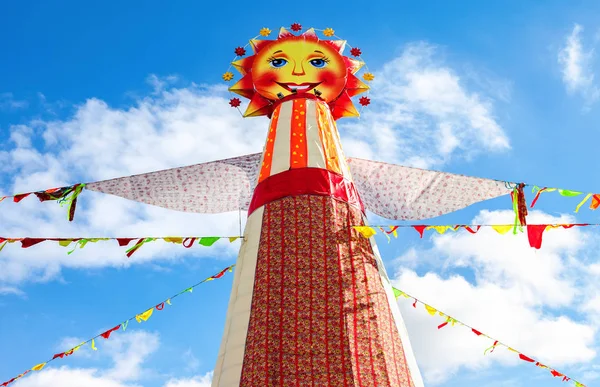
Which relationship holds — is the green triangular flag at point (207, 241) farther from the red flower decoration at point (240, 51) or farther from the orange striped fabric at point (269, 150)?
the red flower decoration at point (240, 51)

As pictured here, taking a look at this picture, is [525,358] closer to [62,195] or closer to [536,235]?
[536,235]

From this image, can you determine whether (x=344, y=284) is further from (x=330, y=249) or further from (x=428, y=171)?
(x=428, y=171)

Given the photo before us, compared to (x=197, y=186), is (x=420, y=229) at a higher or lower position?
lower

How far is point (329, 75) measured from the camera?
7789 millimetres

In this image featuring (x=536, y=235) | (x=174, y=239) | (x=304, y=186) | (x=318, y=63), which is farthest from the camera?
(x=318, y=63)

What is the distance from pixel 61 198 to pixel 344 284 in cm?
310

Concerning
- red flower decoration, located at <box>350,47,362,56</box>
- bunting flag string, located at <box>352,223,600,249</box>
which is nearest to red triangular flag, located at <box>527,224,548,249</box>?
bunting flag string, located at <box>352,223,600,249</box>

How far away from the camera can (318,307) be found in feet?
19.1

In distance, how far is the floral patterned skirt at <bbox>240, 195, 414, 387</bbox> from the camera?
5.52 metres

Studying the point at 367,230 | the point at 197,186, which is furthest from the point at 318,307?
the point at 197,186

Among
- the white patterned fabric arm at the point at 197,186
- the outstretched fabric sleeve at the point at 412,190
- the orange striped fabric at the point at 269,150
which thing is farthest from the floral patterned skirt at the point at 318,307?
the white patterned fabric arm at the point at 197,186

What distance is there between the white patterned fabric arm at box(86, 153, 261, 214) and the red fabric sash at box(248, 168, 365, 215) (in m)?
0.93

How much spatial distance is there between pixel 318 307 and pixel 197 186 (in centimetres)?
256

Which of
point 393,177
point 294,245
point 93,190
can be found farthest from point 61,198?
point 393,177
